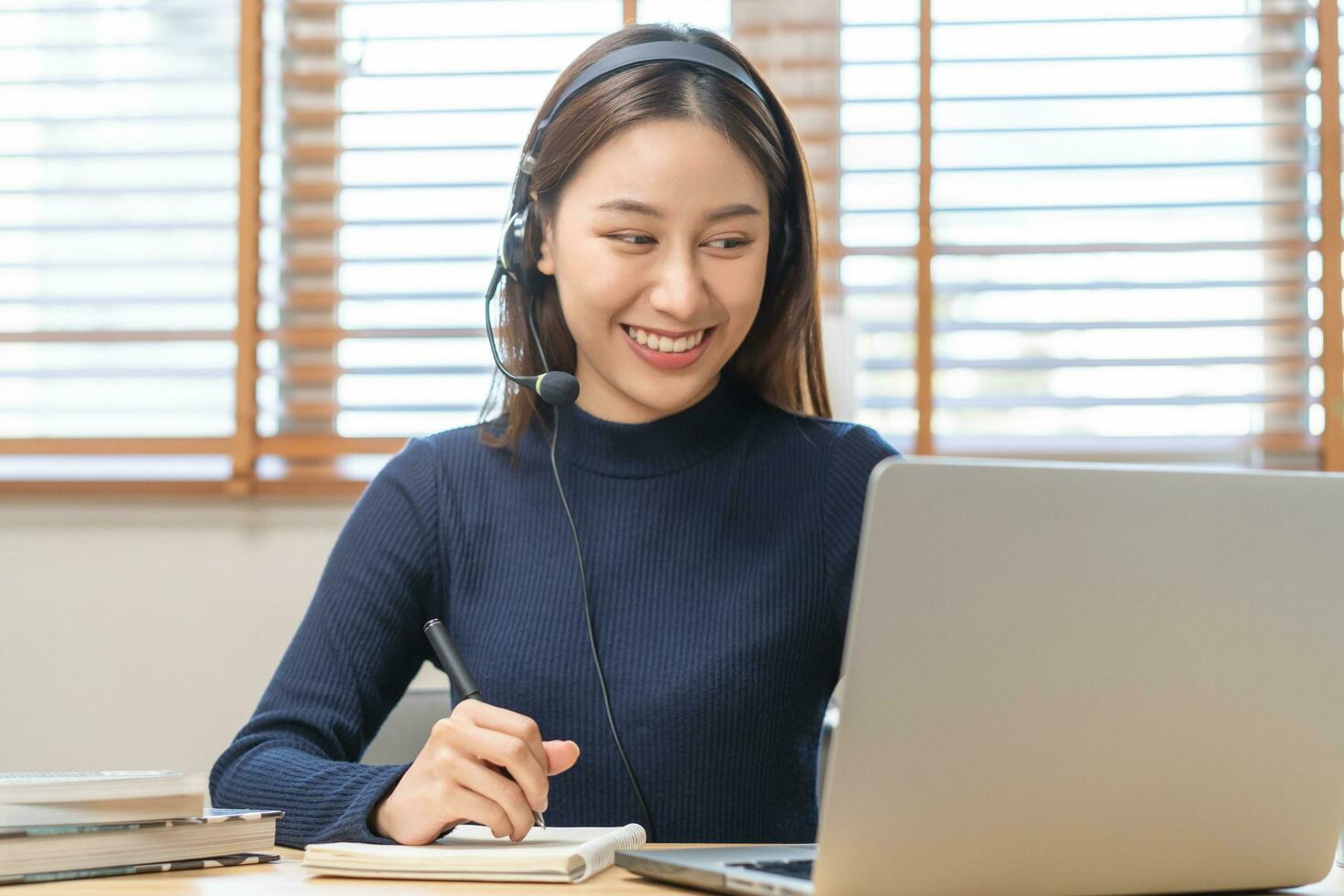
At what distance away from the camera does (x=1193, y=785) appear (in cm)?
66

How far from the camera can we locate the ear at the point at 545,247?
1.33 m

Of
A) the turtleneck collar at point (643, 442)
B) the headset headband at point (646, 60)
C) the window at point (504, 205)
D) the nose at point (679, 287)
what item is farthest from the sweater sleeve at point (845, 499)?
the window at point (504, 205)

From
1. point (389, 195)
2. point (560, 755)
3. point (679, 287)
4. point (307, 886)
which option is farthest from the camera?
Result: point (389, 195)

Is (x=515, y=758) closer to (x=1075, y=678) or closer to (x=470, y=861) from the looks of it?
(x=470, y=861)

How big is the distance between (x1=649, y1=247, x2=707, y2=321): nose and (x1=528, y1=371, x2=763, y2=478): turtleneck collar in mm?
179

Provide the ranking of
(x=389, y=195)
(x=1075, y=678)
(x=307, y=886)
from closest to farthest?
(x=1075, y=678) → (x=307, y=886) → (x=389, y=195)

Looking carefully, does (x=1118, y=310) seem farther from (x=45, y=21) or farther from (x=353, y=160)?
(x=45, y=21)

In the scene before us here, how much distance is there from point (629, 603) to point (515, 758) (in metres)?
0.44

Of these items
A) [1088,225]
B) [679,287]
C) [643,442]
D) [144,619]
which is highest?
[1088,225]

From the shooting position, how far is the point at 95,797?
2.54 ft

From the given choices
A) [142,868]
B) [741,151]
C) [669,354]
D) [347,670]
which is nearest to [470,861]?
[142,868]

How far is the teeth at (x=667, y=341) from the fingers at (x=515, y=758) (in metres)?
0.50

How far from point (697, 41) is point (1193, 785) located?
90cm

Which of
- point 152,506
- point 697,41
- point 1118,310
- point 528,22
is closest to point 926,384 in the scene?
point 1118,310
